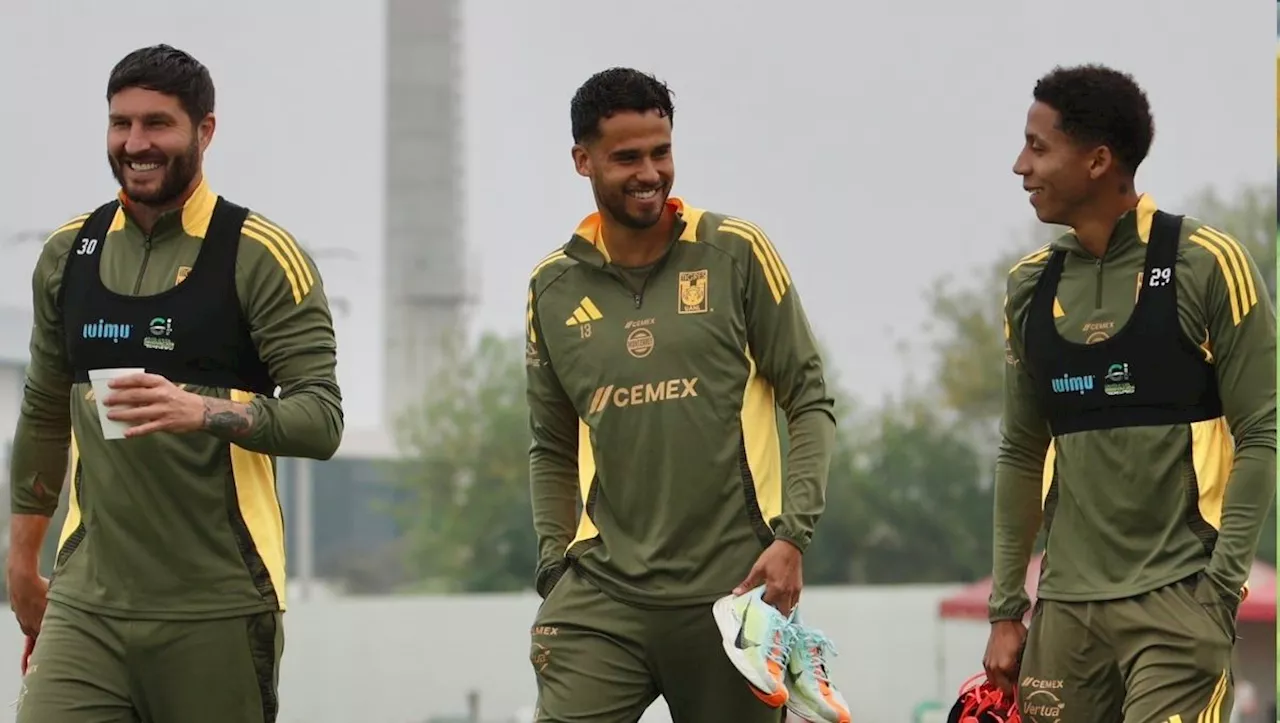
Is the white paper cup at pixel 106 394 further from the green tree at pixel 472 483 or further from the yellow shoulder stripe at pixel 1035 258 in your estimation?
the green tree at pixel 472 483

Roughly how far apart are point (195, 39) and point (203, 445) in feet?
246

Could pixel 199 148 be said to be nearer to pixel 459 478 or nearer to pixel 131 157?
pixel 131 157

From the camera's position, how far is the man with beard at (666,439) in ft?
19.0

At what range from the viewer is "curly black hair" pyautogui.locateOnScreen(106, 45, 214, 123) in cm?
579

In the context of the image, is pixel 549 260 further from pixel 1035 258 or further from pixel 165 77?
pixel 1035 258

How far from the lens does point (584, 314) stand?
6016 mm

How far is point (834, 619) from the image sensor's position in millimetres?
53000

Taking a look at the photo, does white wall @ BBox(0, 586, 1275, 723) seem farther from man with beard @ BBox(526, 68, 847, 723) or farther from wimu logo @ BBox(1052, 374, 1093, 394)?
man with beard @ BBox(526, 68, 847, 723)

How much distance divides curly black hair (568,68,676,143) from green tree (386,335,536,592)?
6015 centimetres

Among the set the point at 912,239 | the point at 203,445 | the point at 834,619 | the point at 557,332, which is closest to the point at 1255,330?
the point at 557,332

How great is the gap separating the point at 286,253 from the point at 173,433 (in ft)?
1.85

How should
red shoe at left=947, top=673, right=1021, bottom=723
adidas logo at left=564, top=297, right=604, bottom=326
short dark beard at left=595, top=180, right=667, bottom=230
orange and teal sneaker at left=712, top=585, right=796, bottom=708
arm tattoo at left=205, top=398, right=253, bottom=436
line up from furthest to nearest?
red shoe at left=947, top=673, right=1021, bottom=723, adidas logo at left=564, top=297, right=604, bottom=326, short dark beard at left=595, top=180, right=667, bottom=230, orange and teal sneaker at left=712, top=585, right=796, bottom=708, arm tattoo at left=205, top=398, right=253, bottom=436

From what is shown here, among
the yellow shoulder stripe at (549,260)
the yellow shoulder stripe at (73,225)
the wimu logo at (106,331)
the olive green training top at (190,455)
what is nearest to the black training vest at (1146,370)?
the yellow shoulder stripe at (549,260)

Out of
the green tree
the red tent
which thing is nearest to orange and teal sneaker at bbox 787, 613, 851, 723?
→ the red tent
